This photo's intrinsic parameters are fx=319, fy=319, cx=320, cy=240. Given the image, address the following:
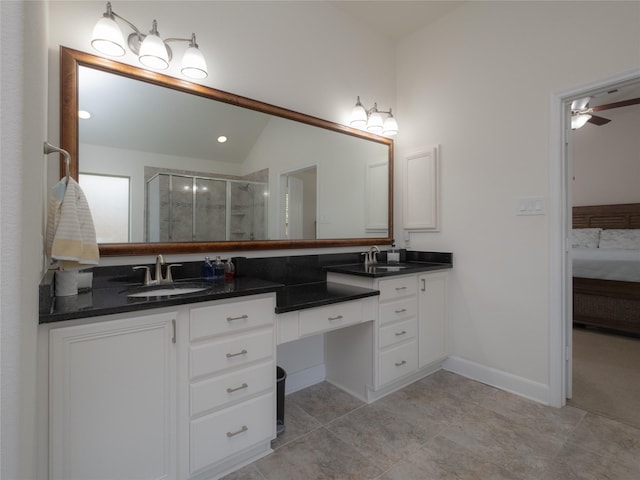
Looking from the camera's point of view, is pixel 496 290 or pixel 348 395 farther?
pixel 496 290

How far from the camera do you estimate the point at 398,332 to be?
7.25ft

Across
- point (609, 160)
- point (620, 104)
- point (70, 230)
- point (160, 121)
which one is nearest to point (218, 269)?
point (70, 230)

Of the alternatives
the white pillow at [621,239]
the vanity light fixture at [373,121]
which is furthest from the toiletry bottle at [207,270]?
the white pillow at [621,239]

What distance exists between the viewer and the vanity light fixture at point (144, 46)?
146cm

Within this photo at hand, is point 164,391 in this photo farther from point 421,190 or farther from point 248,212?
point 421,190

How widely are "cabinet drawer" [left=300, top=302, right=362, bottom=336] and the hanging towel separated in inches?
39.6

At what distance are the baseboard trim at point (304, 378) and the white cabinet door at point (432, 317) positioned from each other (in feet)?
2.46

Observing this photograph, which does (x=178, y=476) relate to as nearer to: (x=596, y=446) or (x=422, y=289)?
(x=422, y=289)

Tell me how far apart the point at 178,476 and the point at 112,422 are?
391mm

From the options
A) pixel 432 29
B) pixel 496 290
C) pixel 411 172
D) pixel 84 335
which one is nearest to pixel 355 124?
pixel 411 172

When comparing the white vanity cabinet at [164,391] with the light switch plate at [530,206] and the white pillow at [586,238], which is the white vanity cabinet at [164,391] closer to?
the light switch plate at [530,206]

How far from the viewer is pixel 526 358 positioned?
2209 mm

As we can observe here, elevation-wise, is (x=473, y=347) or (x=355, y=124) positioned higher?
(x=355, y=124)

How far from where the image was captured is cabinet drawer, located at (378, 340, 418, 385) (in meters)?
2.12
